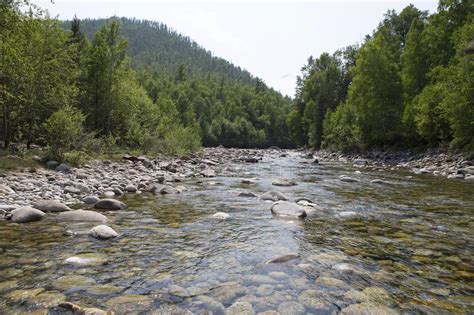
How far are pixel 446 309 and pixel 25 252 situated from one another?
5665mm

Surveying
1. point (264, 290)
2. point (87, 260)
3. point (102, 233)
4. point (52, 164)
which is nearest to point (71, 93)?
point (52, 164)

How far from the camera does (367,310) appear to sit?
3.64 meters

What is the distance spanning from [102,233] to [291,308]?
3840 millimetres

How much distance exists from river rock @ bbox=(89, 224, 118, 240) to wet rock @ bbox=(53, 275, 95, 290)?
1.73 meters

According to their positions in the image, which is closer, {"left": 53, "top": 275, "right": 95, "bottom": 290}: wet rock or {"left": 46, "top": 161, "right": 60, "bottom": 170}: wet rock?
{"left": 53, "top": 275, "right": 95, "bottom": 290}: wet rock

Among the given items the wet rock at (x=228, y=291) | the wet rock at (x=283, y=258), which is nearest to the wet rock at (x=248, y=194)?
the wet rock at (x=283, y=258)

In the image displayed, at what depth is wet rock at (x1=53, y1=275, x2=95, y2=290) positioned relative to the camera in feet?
13.2

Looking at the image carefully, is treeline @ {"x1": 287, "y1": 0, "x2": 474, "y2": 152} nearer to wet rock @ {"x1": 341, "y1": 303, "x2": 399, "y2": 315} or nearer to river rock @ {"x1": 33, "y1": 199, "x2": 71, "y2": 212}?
wet rock @ {"x1": 341, "y1": 303, "x2": 399, "y2": 315}

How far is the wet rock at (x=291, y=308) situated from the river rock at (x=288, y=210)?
4.41 m

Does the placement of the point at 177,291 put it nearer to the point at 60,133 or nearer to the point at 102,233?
the point at 102,233

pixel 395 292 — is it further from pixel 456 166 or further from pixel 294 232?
pixel 456 166

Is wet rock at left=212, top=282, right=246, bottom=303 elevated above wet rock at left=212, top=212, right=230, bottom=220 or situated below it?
above

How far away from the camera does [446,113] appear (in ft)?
73.0

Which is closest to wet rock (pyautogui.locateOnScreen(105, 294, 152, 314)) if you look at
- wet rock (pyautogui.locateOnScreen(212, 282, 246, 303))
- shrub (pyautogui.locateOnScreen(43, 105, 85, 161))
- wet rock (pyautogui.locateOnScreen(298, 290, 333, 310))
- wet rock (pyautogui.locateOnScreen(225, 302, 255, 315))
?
wet rock (pyautogui.locateOnScreen(212, 282, 246, 303))
